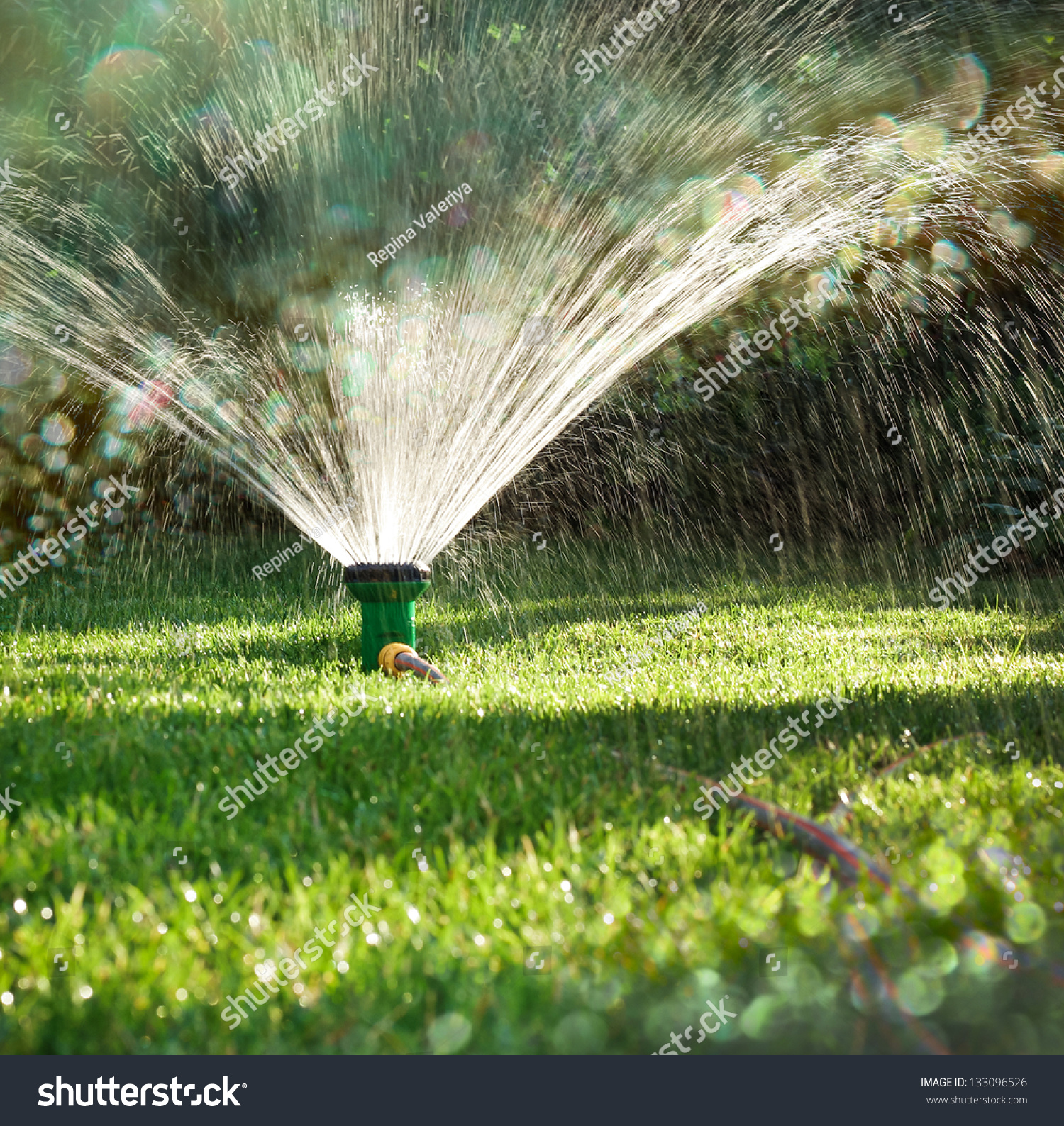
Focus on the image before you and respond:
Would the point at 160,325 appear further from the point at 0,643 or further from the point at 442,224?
the point at 0,643

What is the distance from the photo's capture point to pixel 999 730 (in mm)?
2908

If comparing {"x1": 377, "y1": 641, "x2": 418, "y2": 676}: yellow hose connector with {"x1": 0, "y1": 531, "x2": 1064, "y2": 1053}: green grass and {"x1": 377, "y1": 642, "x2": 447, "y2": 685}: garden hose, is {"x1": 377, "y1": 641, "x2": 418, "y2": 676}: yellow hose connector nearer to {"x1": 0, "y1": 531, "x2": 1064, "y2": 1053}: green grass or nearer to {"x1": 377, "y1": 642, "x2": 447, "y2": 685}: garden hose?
{"x1": 377, "y1": 642, "x2": 447, "y2": 685}: garden hose

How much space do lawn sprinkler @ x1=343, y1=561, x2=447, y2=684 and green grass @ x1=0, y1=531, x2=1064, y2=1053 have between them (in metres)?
0.20

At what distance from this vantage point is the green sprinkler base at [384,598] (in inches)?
141

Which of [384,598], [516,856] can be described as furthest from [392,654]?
[516,856]

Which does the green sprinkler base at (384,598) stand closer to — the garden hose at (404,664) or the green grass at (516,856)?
the garden hose at (404,664)

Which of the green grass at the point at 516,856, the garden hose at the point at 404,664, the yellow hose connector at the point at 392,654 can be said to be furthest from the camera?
the yellow hose connector at the point at 392,654

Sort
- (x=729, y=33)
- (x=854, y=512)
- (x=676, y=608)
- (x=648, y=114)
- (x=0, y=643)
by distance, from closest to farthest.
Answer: (x=0, y=643) → (x=676, y=608) → (x=729, y=33) → (x=648, y=114) → (x=854, y=512)

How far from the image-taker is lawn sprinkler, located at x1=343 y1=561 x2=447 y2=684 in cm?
356

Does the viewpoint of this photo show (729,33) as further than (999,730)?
Yes

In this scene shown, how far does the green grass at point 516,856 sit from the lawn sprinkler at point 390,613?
0.20m

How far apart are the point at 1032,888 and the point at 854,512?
830 cm

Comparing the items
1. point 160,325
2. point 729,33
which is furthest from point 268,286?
point 729,33

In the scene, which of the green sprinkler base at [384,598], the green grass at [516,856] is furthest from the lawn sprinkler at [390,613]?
the green grass at [516,856]
